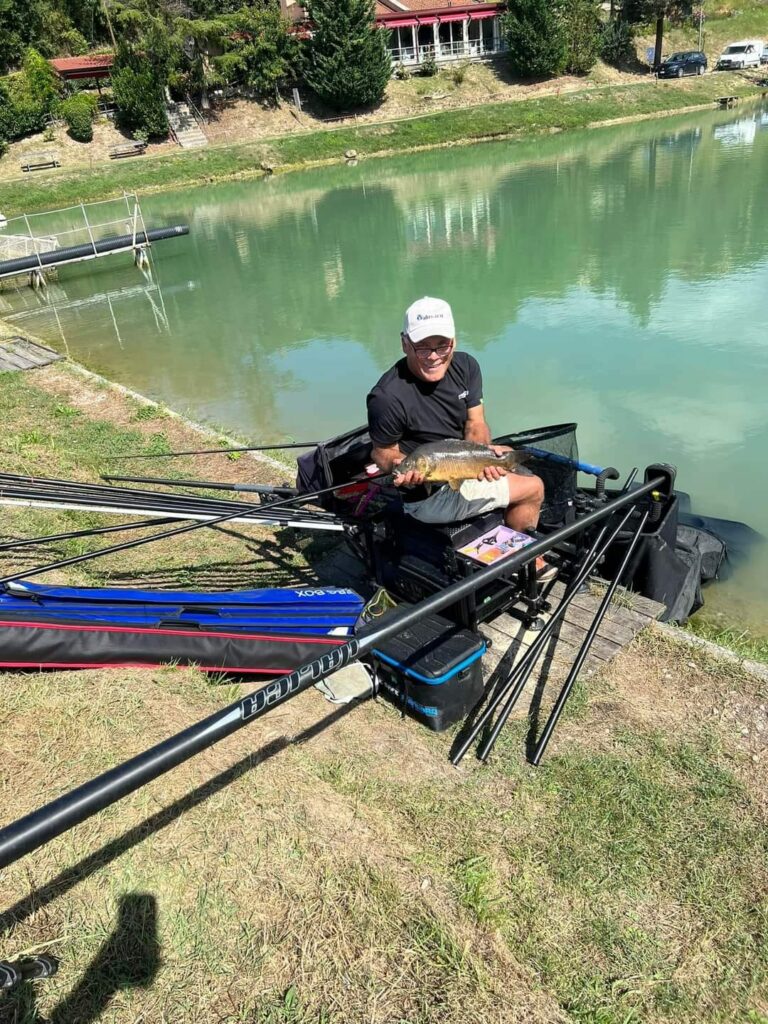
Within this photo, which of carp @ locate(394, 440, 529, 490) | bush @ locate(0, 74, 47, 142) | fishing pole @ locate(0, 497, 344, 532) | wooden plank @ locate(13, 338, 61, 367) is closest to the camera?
carp @ locate(394, 440, 529, 490)

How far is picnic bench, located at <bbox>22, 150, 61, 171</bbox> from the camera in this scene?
3547 centimetres

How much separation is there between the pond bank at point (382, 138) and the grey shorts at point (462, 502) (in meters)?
33.0

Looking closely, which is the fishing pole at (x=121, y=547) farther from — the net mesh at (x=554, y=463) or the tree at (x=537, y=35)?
the tree at (x=537, y=35)

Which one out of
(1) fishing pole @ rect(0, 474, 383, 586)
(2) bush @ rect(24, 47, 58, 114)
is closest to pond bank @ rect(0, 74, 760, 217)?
(2) bush @ rect(24, 47, 58, 114)

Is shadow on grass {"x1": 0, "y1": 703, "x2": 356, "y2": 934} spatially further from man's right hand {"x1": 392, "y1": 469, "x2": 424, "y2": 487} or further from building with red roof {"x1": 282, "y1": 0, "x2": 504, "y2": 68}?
building with red roof {"x1": 282, "y1": 0, "x2": 504, "y2": 68}

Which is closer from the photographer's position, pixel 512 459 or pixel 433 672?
pixel 433 672

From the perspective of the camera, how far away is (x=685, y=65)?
157ft

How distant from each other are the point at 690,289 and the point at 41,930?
12.9 meters

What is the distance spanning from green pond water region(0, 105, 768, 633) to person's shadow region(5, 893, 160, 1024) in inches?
171

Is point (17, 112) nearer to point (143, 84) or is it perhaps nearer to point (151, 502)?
point (143, 84)

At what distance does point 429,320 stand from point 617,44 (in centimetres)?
5888

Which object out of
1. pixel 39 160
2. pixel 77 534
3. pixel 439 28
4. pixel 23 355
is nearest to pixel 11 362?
pixel 23 355

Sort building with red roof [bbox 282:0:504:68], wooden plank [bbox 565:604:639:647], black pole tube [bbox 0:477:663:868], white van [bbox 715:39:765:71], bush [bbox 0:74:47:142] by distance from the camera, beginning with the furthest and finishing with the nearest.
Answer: building with red roof [bbox 282:0:504:68] → white van [bbox 715:39:765:71] → bush [bbox 0:74:47:142] → wooden plank [bbox 565:604:639:647] → black pole tube [bbox 0:477:663:868]

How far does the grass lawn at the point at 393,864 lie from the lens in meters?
2.17
